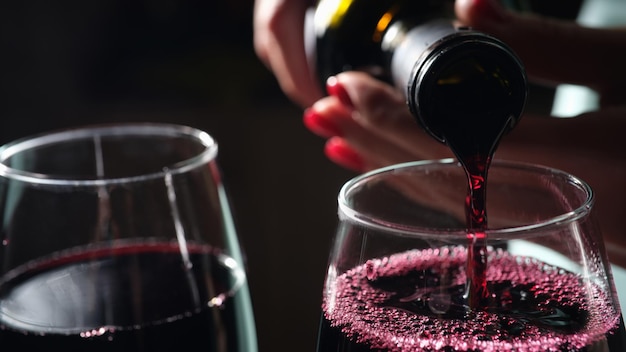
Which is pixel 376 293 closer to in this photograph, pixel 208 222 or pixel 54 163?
pixel 208 222

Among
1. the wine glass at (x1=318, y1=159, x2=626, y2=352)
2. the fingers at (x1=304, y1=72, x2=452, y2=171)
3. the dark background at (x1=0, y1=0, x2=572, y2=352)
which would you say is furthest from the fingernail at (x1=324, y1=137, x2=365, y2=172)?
the dark background at (x1=0, y1=0, x2=572, y2=352)

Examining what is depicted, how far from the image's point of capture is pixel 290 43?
98 centimetres

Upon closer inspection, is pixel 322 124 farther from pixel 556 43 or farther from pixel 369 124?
pixel 556 43

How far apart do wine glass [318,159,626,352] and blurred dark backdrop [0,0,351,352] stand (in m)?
1.59

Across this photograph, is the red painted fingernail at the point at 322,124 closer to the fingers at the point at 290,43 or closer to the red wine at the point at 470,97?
the fingers at the point at 290,43

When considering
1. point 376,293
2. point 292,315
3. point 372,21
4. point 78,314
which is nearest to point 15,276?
point 78,314

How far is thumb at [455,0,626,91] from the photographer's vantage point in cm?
68

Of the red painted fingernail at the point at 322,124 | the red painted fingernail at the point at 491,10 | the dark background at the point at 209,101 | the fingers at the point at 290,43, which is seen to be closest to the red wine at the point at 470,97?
the red painted fingernail at the point at 491,10

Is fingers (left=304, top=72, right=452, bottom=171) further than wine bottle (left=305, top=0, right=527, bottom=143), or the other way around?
fingers (left=304, top=72, right=452, bottom=171)

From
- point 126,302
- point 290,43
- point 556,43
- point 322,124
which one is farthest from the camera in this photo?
point 290,43

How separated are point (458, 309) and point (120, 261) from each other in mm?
258

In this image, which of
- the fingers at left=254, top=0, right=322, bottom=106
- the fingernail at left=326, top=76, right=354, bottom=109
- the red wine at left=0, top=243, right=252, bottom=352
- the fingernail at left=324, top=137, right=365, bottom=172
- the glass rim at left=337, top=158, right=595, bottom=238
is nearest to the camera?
the glass rim at left=337, top=158, right=595, bottom=238

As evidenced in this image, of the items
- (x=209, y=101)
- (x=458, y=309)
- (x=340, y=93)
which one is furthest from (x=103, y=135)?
(x=209, y=101)

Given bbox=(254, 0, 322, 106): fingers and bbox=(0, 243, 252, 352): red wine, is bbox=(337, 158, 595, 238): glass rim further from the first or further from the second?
bbox=(254, 0, 322, 106): fingers
